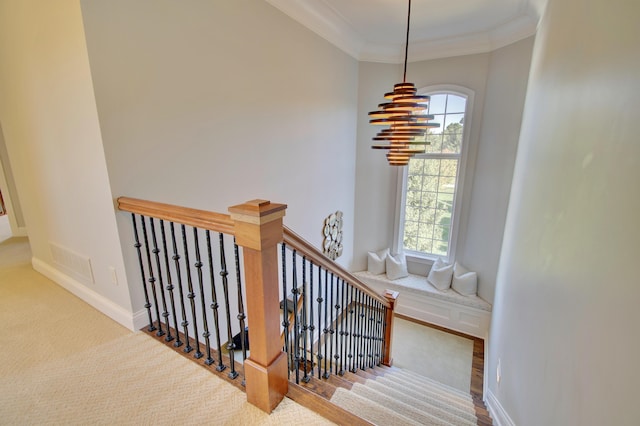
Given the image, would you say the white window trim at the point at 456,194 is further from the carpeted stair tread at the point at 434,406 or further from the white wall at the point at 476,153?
the carpeted stair tread at the point at 434,406

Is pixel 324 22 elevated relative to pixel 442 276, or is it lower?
elevated

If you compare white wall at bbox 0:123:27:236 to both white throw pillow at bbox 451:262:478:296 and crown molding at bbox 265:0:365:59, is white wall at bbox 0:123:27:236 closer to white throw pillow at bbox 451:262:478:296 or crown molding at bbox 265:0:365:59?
crown molding at bbox 265:0:365:59

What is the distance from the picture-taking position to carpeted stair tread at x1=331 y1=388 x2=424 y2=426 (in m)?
1.66

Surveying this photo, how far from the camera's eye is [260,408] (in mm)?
1316

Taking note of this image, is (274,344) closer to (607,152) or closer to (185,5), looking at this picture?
(607,152)

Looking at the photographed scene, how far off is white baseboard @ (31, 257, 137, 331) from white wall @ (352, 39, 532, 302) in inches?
156

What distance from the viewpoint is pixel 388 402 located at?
2055mm

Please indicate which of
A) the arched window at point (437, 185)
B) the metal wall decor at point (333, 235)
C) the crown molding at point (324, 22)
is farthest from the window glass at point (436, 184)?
the crown molding at point (324, 22)

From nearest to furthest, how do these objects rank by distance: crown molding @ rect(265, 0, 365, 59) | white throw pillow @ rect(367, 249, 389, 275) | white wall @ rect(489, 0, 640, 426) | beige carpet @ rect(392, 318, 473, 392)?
white wall @ rect(489, 0, 640, 426) → crown molding @ rect(265, 0, 365, 59) → beige carpet @ rect(392, 318, 473, 392) → white throw pillow @ rect(367, 249, 389, 275)

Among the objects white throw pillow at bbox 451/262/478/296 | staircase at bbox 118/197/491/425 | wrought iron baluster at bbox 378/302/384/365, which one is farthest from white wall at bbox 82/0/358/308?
white throw pillow at bbox 451/262/478/296

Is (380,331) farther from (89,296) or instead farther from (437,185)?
(89,296)

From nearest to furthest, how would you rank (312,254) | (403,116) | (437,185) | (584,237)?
(584,237)
(312,254)
(403,116)
(437,185)

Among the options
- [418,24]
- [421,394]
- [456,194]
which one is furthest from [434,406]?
[418,24]

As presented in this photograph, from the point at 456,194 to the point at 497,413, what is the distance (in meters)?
3.07
